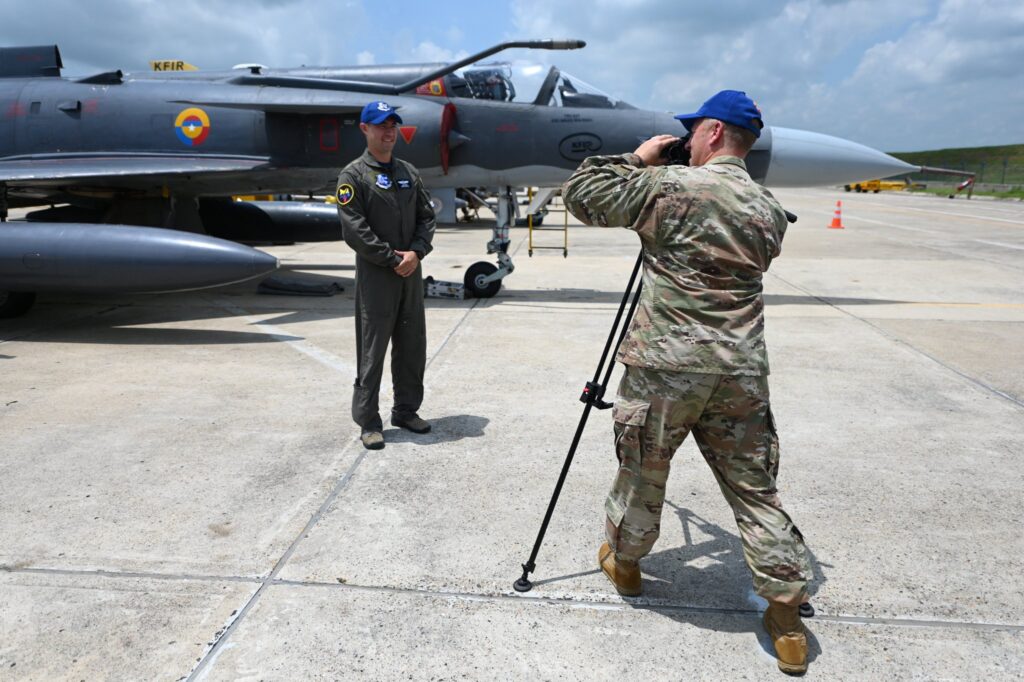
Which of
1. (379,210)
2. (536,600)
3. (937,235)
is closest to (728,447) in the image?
(536,600)

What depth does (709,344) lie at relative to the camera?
93.4 inches

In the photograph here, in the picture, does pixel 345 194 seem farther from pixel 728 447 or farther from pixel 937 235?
pixel 937 235

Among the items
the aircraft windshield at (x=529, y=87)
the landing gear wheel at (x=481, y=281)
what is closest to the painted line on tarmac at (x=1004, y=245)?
the aircraft windshield at (x=529, y=87)

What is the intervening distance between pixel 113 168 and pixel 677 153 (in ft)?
26.2

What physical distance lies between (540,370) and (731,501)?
348 centimetres

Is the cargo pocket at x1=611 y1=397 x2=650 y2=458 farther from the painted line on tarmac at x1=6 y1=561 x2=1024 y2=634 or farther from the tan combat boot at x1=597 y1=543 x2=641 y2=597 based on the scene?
the painted line on tarmac at x1=6 y1=561 x2=1024 y2=634

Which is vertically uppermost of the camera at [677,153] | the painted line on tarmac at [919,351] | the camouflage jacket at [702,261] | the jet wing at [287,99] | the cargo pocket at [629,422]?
the jet wing at [287,99]

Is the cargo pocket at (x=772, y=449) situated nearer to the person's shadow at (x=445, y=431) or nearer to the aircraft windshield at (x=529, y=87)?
the person's shadow at (x=445, y=431)

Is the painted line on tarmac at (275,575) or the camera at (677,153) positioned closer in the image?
the painted line on tarmac at (275,575)

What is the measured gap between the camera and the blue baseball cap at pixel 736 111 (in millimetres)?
2404

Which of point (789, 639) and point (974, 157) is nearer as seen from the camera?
point (789, 639)

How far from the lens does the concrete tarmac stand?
247 cm

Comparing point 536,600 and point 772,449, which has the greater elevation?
point 772,449

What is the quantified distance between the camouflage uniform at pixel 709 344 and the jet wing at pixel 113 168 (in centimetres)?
719
